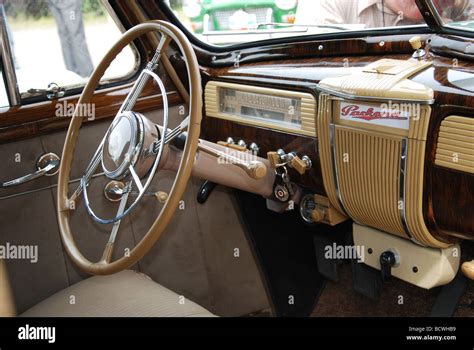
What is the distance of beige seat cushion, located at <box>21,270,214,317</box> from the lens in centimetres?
185

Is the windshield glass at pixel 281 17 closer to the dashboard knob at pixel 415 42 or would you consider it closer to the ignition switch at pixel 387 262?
the dashboard knob at pixel 415 42

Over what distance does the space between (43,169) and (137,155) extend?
23.9 inches

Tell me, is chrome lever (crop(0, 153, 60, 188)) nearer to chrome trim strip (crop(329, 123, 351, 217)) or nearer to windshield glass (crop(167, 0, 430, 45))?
windshield glass (crop(167, 0, 430, 45))

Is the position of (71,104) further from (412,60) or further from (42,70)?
(412,60)

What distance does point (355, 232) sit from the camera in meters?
2.05

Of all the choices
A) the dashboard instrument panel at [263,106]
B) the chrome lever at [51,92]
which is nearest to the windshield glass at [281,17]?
the dashboard instrument panel at [263,106]

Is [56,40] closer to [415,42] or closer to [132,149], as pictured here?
[132,149]

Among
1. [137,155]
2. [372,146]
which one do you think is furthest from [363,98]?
[137,155]

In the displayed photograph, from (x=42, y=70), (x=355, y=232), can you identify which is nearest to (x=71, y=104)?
(x=42, y=70)

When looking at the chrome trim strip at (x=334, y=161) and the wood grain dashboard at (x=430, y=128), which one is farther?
the chrome trim strip at (x=334, y=161)

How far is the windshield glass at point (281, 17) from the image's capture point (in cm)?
189

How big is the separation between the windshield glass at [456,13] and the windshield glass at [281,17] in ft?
0.25

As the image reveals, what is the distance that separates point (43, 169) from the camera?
2109 millimetres
